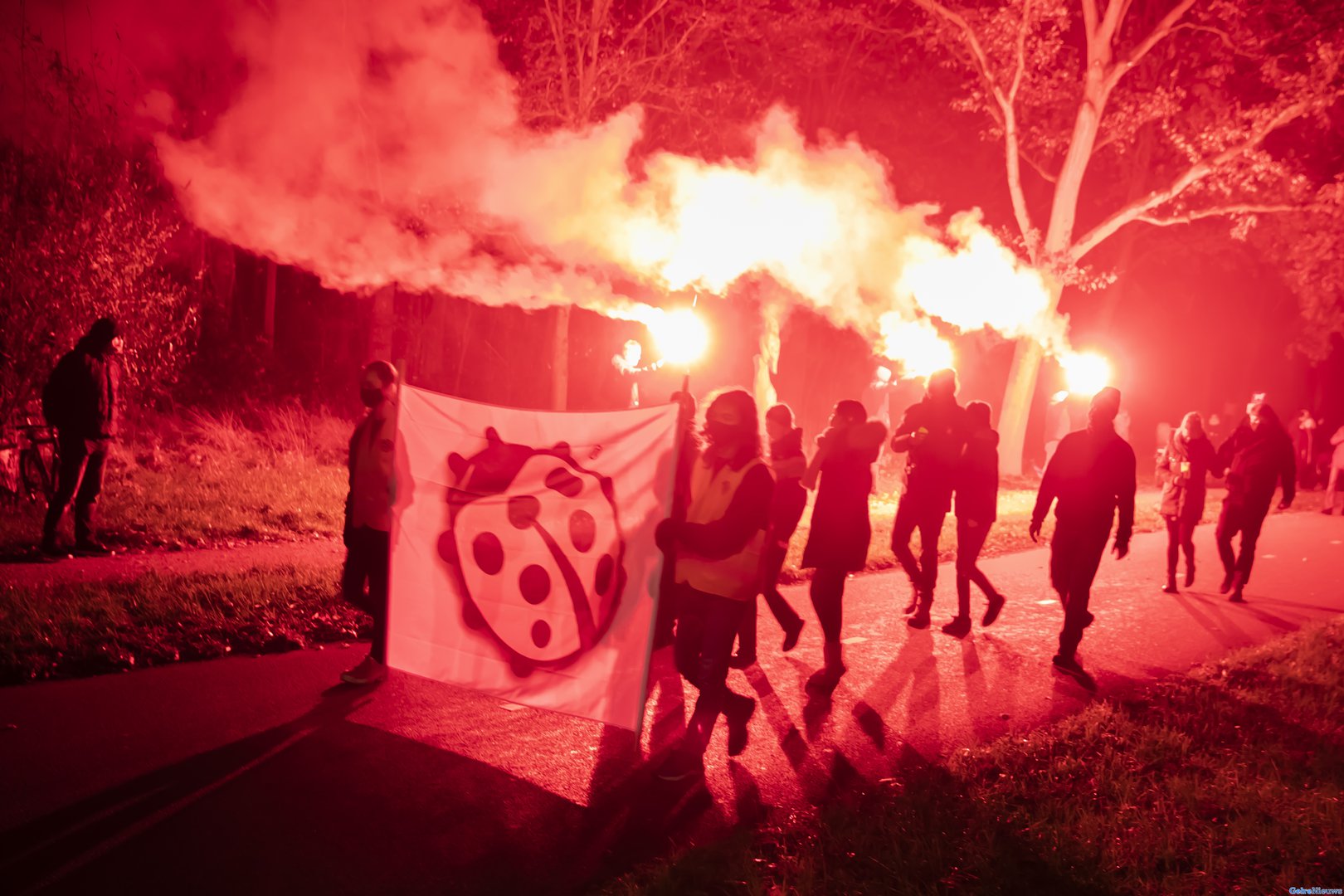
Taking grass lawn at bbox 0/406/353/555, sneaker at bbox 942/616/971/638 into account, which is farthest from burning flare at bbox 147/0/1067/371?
sneaker at bbox 942/616/971/638

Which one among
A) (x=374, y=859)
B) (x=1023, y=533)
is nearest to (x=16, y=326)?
(x=374, y=859)

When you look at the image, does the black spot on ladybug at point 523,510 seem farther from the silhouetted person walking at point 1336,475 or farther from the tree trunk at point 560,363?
the silhouetted person walking at point 1336,475

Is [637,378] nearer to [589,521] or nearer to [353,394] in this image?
[353,394]

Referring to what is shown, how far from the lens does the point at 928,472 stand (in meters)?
7.50

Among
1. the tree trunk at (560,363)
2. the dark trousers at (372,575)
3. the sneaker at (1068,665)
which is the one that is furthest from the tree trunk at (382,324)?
the sneaker at (1068,665)

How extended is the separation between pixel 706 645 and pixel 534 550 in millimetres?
1026

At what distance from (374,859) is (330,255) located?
9733 mm

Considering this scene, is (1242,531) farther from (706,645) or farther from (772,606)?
(706,645)

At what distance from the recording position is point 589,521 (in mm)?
4805

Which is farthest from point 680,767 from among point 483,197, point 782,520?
point 483,197

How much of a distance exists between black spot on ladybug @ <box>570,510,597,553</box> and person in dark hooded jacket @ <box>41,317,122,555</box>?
516cm

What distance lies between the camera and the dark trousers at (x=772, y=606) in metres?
6.04

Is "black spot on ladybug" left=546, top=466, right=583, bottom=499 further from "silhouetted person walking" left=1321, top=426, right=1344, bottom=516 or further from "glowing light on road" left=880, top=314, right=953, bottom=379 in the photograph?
"silhouetted person walking" left=1321, top=426, right=1344, bottom=516

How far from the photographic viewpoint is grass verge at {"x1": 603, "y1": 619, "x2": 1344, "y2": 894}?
12.0 feet
